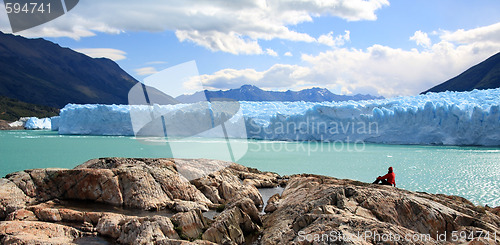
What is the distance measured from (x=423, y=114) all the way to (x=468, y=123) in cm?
257

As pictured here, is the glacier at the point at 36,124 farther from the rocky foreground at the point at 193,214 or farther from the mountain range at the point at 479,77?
the mountain range at the point at 479,77

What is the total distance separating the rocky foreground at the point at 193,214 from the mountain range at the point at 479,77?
60983 mm

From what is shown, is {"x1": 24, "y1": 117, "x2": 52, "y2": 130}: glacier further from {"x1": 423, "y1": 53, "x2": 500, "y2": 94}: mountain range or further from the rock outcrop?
{"x1": 423, "y1": 53, "x2": 500, "y2": 94}: mountain range

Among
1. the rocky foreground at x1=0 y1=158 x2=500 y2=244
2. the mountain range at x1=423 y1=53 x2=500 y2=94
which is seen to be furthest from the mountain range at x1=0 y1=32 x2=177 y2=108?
the rocky foreground at x1=0 y1=158 x2=500 y2=244

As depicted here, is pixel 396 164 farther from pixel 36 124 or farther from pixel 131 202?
pixel 36 124

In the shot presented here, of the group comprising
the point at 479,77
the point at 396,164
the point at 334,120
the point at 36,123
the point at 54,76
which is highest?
the point at 54,76

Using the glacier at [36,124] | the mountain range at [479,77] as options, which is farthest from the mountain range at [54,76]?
the mountain range at [479,77]

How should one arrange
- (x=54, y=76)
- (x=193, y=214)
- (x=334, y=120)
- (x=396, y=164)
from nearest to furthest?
1. (x=193, y=214)
2. (x=396, y=164)
3. (x=334, y=120)
4. (x=54, y=76)

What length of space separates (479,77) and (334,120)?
49.4 metres

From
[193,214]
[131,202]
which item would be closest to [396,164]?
[131,202]

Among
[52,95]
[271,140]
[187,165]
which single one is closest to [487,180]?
[187,165]

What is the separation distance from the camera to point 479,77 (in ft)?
203

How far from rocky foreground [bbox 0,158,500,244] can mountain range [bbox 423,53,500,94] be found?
2401 inches

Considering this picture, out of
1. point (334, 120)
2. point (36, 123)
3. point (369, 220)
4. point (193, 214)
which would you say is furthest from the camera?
point (36, 123)
